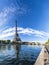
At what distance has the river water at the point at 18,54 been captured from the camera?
8.93 ft

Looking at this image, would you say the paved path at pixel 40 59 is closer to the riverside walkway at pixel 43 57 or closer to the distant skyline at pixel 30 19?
the riverside walkway at pixel 43 57

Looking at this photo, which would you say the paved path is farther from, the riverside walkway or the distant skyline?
the distant skyline

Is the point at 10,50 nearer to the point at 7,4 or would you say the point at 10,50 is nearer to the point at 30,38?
the point at 30,38

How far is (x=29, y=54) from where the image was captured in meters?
2.73

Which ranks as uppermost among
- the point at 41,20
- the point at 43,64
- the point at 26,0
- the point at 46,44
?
the point at 26,0

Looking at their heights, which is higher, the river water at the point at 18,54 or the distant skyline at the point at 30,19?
the distant skyline at the point at 30,19

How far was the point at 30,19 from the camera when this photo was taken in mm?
2752

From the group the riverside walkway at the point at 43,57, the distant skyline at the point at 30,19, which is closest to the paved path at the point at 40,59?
the riverside walkway at the point at 43,57

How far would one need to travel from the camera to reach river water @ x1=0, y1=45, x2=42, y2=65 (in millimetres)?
2721

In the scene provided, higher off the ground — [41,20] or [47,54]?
[41,20]

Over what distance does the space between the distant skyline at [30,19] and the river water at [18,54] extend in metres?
0.09

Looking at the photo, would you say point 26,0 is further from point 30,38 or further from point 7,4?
point 30,38

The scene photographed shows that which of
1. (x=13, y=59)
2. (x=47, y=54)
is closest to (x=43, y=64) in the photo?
(x=47, y=54)

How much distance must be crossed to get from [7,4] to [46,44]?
1.67 ft
